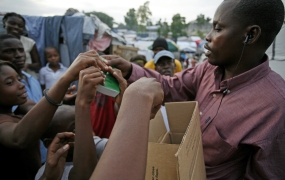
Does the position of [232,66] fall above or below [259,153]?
above

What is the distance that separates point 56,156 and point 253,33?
1.32m

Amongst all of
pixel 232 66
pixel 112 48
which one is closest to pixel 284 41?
pixel 232 66

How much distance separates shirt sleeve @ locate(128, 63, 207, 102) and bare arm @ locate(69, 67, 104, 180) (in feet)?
1.56

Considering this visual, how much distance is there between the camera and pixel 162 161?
29.1 inches

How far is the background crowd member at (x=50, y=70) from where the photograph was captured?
3781 millimetres

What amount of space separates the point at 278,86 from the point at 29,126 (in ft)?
4.74

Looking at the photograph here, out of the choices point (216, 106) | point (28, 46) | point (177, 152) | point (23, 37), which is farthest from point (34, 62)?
point (177, 152)

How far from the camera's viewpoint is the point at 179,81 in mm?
1568

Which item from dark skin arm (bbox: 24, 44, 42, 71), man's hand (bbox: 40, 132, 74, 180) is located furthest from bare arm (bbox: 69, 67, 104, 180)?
dark skin arm (bbox: 24, 44, 42, 71)

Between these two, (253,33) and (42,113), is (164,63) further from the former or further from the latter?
(42,113)

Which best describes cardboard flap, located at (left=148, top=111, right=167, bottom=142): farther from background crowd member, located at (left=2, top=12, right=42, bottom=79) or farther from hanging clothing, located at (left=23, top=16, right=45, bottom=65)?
hanging clothing, located at (left=23, top=16, right=45, bottom=65)

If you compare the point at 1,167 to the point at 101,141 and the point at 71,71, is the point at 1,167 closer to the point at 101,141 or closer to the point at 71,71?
the point at 101,141

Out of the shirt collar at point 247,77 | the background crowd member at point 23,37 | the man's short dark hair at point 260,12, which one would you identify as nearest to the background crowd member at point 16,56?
the background crowd member at point 23,37

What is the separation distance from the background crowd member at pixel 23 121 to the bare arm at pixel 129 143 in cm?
68
